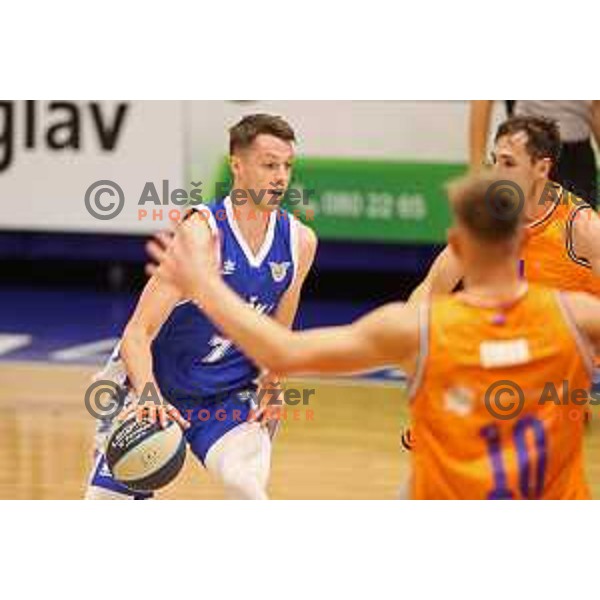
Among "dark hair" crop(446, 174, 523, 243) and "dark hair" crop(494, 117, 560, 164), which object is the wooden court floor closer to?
"dark hair" crop(494, 117, 560, 164)

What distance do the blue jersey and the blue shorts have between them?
1.3 inches

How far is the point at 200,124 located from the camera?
8.67m

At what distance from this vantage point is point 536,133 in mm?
6090

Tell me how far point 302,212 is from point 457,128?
1674mm

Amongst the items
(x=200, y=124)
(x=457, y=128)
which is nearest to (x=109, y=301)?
(x=200, y=124)

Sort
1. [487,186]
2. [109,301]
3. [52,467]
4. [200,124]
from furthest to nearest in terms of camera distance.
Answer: [109,301] < [200,124] < [52,467] < [487,186]

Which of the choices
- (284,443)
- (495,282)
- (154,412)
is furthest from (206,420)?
(495,282)

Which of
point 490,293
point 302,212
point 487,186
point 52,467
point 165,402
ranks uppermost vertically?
point 487,186

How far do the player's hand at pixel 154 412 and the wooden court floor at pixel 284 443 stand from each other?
1.65 feet

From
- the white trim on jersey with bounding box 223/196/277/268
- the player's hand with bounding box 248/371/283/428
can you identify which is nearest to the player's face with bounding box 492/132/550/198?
the white trim on jersey with bounding box 223/196/277/268

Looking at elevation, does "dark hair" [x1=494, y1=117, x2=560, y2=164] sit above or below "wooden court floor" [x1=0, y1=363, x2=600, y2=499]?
above
